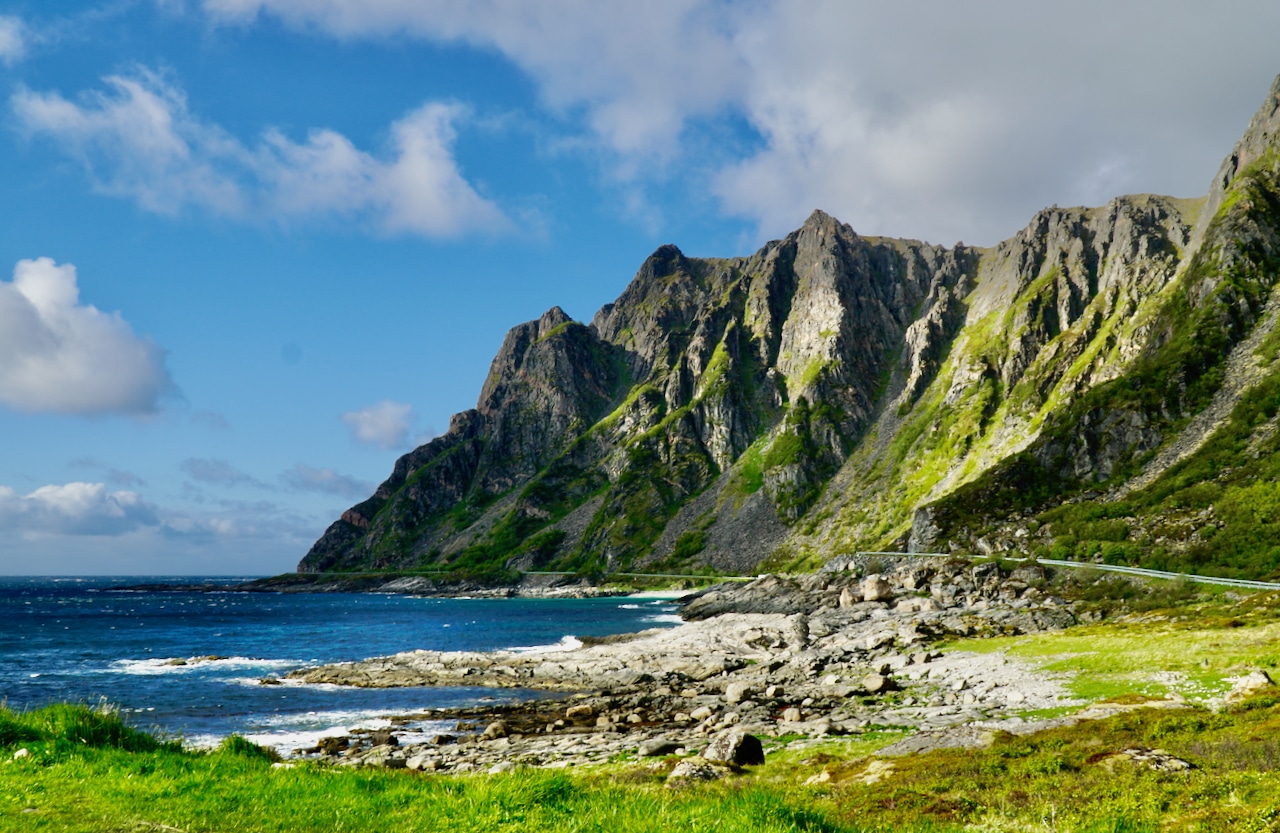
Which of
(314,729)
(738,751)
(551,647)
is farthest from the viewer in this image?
(551,647)

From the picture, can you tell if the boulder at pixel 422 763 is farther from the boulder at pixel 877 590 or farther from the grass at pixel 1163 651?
the boulder at pixel 877 590

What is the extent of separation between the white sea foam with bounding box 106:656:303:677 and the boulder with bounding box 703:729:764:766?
61482mm

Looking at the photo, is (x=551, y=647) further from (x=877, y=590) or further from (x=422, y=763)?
(x=422, y=763)

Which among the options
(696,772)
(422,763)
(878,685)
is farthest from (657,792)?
(878,685)

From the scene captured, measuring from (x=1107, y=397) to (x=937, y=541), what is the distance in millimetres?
57843

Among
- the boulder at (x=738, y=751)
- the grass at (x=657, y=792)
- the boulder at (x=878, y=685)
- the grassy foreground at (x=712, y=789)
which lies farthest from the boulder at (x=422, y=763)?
the boulder at (x=878, y=685)

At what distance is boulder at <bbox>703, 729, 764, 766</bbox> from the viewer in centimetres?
2589

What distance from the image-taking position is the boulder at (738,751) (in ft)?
84.9

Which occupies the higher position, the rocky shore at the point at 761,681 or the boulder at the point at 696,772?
the boulder at the point at 696,772

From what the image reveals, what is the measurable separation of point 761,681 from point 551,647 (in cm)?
4274

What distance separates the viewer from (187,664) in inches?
2879

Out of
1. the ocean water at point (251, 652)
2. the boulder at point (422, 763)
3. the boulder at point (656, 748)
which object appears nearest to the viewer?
the boulder at point (656, 748)

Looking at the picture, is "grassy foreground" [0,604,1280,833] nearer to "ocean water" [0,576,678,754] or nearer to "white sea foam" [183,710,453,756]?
"ocean water" [0,576,678,754]

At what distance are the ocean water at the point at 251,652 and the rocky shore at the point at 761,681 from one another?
5.76 meters
